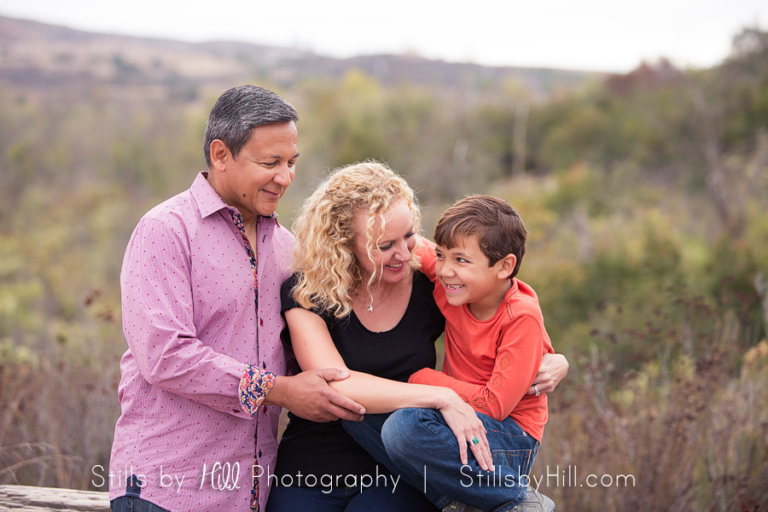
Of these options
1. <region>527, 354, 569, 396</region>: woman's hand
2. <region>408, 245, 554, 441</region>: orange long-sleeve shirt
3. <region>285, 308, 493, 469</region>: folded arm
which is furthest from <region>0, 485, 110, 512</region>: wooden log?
<region>527, 354, 569, 396</region>: woman's hand

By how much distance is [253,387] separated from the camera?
195 centimetres

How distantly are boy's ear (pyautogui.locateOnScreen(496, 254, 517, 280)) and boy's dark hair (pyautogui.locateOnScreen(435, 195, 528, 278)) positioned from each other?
0.05ft

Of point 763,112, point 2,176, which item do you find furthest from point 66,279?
point 763,112

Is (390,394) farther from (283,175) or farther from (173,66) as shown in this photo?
(173,66)

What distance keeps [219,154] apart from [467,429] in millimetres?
1385

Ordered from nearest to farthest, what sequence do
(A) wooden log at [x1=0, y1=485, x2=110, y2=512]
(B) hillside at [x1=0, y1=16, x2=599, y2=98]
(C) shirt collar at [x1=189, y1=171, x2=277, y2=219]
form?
(C) shirt collar at [x1=189, y1=171, x2=277, y2=219], (A) wooden log at [x1=0, y1=485, x2=110, y2=512], (B) hillside at [x1=0, y1=16, x2=599, y2=98]

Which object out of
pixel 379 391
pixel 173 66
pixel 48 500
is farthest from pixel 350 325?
pixel 173 66

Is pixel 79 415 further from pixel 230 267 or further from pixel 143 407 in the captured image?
pixel 230 267

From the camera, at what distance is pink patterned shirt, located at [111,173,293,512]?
1.91 m

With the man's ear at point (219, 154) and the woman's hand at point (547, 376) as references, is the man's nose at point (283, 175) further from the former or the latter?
the woman's hand at point (547, 376)

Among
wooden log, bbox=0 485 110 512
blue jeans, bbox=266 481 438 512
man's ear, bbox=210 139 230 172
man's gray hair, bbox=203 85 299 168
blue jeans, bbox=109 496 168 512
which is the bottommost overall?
wooden log, bbox=0 485 110 512

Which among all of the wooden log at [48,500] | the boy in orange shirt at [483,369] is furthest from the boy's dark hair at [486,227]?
the wooden log at [48,500]

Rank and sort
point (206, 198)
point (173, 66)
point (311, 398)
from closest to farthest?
point (311, 398) < point (206, 198) < point (173, 66)

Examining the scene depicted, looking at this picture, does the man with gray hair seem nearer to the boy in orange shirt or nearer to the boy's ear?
the boy in orange shirt
